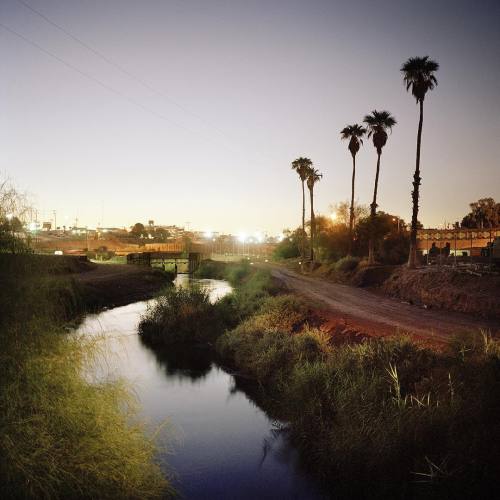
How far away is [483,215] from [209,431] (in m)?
98.4

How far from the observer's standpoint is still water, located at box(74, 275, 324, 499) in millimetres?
10727

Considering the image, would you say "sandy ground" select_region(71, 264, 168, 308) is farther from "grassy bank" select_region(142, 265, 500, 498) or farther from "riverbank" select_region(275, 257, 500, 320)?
"grassy bank" select_region(142, 265, 500, 498)

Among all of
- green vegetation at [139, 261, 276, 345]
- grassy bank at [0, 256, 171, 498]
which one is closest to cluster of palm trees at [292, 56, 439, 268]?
green vegetation at [139, 261, 276, 345]

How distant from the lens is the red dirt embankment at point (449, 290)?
941 inches

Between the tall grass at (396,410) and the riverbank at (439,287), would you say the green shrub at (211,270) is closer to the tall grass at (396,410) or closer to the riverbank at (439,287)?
the riverbank at (439,287)

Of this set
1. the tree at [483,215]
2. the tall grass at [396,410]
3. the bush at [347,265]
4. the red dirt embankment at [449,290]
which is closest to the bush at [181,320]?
the tall grass at [396,410]

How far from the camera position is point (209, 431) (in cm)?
1416

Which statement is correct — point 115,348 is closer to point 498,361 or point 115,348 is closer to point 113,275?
point 498,361

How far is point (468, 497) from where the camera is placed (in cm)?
840

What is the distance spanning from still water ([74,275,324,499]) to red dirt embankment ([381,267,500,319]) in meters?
13.9

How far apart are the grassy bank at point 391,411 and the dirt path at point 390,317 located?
2589 millimetres

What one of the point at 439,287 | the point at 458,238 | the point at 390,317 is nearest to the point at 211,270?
the point at 458,238

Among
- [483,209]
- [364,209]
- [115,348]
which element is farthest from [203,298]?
[483,209]

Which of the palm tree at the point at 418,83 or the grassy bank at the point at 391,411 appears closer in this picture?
the grassy bank at the point at 391,411
